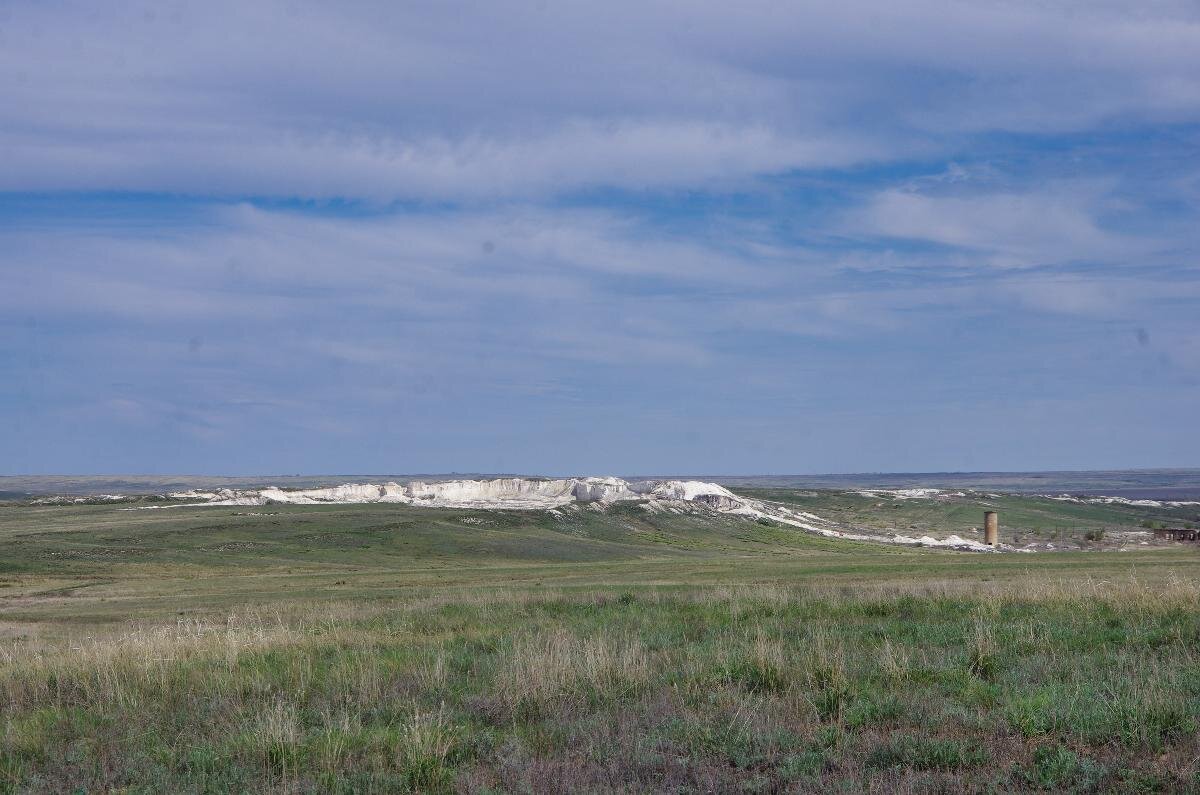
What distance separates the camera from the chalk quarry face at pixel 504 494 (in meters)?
98.1

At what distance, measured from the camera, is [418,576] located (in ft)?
140

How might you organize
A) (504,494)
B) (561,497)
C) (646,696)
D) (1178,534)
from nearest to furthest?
(646,696)
(1178,534)
(561,497)
(504,494)

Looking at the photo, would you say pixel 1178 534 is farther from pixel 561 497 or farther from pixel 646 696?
pixel 646 696

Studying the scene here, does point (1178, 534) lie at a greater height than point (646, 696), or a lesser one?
lesser

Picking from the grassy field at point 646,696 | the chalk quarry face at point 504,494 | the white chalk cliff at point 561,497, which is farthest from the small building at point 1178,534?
the grassy field at point 646,696

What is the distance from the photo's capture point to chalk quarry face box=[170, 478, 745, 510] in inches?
3863

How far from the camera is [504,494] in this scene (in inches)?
4466

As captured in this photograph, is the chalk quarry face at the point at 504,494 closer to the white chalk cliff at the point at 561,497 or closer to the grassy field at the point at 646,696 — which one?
the white chalk cliff at the point at 561,497

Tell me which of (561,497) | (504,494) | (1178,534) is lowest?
(1178,534)

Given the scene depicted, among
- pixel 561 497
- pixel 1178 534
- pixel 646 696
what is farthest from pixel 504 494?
pixel 646 696

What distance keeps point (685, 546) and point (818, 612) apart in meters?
54.4

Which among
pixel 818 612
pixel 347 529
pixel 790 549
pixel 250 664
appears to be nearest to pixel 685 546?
pixel 790 549

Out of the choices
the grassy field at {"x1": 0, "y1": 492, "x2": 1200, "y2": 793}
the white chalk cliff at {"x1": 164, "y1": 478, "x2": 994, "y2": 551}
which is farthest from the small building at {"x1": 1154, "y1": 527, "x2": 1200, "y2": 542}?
the grassy field at {"x1": 0, "y1": 492, "x2": 1200, "y2": 793}

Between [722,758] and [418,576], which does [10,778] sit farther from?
[418,576]
